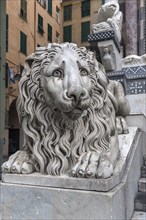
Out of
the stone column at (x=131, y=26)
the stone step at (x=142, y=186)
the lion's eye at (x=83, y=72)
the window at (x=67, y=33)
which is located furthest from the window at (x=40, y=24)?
the lion's eye at (x=83, y=72)

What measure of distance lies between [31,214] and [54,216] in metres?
0.20

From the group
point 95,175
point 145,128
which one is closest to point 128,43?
point 145,128

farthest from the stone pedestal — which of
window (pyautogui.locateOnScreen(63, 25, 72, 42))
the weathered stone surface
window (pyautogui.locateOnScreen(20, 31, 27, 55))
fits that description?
window (pyautogui.locateOnScreen(63, 25, 72, 42))

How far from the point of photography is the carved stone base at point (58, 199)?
2.03m

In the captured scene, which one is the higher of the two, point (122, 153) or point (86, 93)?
point (86, 93)

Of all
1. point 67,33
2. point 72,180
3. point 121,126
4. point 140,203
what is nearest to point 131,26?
point 121,126

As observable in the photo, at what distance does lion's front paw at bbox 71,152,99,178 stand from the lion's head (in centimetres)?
9

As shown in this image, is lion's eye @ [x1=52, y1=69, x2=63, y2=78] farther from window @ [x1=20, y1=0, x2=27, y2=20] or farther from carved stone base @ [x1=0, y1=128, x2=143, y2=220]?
window @ [x1=20, y1=0, x2=27, y2=20]

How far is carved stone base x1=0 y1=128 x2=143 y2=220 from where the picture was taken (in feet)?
6.67

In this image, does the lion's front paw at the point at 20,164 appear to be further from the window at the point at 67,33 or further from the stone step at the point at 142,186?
the window at the point at 67,33

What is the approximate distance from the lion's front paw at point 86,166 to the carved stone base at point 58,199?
0.16 ft

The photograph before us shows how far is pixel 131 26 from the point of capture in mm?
10844

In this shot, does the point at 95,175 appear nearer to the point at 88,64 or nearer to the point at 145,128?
the point at 88,64

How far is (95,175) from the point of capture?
2.06 m
